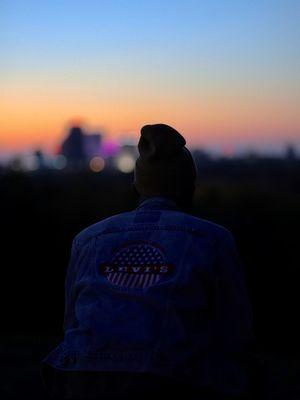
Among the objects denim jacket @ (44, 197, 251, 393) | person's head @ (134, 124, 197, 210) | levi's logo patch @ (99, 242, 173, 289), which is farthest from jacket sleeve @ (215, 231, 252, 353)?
person's head @ (134, 124, 197, 210)

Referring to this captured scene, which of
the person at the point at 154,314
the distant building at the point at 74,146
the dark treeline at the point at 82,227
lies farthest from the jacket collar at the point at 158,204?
the distant building at the point at 74,146

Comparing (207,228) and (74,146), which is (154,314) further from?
(74,146)

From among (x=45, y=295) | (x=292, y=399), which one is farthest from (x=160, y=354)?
(x=45, y=295)

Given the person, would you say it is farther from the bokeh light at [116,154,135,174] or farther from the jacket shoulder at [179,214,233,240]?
the bokeh light at [116,154,135,174]

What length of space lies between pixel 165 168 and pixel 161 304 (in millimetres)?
473

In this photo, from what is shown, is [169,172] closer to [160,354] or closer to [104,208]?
[160,354]

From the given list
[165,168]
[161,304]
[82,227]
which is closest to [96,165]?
[82,227]

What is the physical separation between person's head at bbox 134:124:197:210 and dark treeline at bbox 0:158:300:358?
456 centimetres

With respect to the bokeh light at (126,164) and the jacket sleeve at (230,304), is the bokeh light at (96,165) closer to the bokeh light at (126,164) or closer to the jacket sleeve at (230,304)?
the bokeh light at (126,164)

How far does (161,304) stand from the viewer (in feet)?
6.01

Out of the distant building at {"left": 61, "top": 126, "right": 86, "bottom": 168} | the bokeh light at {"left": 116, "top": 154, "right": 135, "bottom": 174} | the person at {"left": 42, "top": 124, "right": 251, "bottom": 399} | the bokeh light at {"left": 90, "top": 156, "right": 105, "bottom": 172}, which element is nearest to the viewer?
the person at {"left": 42, "top": 124, "right": 251, "bottom": 399}

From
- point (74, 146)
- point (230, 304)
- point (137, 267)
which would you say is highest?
point (137, 267)

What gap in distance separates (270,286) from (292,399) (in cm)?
188

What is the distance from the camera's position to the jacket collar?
2113 millimetres
